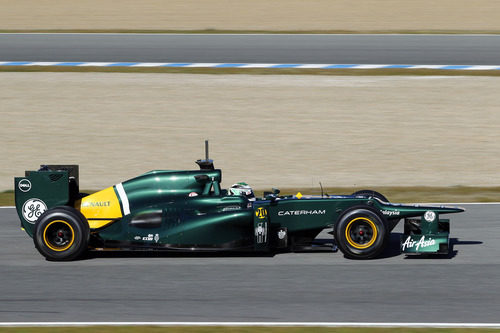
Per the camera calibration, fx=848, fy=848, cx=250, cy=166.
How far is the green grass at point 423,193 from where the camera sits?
581 inches

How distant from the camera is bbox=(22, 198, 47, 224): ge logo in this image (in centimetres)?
1081

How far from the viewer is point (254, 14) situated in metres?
38.8

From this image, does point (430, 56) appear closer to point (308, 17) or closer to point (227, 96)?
point (227, 96)

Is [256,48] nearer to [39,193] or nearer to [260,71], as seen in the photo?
[260,71]

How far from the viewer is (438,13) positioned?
38.6m

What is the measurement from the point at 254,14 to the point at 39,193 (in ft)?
95.5
